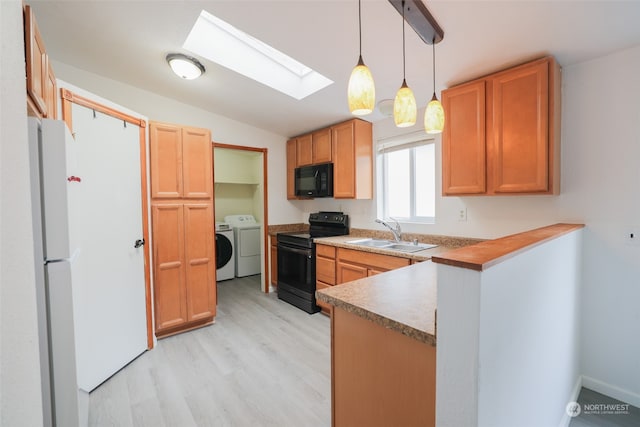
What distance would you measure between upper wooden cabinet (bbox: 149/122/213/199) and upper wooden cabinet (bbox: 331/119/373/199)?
4.64 feet

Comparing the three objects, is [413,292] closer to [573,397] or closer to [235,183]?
[573,397]

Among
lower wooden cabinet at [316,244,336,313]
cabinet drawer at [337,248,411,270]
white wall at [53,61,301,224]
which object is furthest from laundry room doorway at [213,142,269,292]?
cabinet drawer at [337,248,411,270]

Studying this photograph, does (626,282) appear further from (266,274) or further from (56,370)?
(266,274)

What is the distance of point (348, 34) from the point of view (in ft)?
5.75

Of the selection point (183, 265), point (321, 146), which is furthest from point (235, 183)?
point (183, 265)

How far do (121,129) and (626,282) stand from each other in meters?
3.74

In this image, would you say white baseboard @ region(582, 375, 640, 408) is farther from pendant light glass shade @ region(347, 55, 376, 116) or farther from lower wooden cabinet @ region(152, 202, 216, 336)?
lower wooden cabinet @ region(152, 202, 216, 336)

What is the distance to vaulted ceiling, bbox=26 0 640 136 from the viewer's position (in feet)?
4.75

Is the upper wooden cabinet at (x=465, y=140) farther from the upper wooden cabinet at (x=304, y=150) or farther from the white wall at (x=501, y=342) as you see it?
the upper wooden cabinet at (x=304, y=150)

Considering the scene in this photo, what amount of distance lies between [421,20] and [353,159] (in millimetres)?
1654

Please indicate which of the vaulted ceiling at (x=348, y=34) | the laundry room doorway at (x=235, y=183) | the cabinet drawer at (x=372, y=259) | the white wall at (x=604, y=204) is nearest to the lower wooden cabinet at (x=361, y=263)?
the cabinet drawer at (x=372, y=259)

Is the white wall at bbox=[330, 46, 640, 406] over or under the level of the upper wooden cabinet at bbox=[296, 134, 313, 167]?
under

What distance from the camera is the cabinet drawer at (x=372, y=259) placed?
232 centimetres

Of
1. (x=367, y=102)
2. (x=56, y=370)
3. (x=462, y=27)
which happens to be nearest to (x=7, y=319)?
(x=56, y=370)
